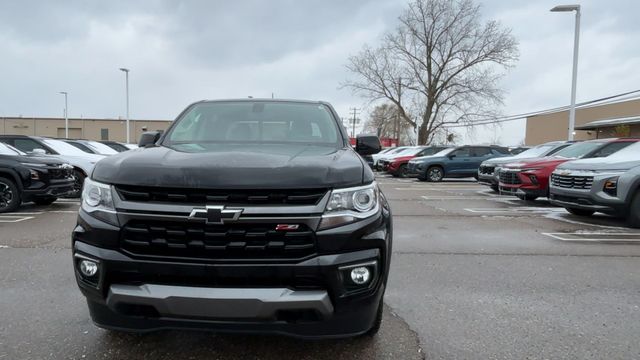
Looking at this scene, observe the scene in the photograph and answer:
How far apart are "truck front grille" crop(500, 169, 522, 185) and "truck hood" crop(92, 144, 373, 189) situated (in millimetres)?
8980

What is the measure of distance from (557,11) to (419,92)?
77.8 ft

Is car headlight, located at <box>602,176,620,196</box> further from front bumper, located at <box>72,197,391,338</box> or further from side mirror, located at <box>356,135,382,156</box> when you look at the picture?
front bumper, located at <box>72,197,391,338</box>

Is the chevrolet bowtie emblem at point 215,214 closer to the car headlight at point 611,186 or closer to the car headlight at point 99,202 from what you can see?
the car headlight at point 99,202

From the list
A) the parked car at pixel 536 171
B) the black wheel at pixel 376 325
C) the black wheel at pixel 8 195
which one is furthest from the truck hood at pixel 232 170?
the parked car at pixel 536 171

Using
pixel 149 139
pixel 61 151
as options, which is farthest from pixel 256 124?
pixel 61 151

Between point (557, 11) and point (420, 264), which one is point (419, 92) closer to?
point (557, 11)

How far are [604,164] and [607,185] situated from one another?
0.45 metres

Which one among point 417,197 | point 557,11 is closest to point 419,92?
point 557,11

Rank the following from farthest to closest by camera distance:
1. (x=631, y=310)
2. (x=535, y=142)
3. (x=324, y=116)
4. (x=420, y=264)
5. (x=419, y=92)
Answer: (x=535, y=142), (x=419, y=92), (x=420, y=264), (x=324, y=116), (x=631, y=310)

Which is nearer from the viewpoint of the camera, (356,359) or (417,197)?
(356,359)

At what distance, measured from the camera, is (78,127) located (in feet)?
212

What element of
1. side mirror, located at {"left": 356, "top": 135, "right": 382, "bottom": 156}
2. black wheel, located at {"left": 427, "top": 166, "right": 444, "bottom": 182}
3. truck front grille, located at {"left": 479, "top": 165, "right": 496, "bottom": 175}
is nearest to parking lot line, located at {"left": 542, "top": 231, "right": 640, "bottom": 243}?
side mirror, located at {"left": 356, "top": 135, "right": 382, "bottom": 156}

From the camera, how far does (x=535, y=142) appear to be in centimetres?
5322

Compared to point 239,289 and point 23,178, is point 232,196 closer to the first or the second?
point 239,289
